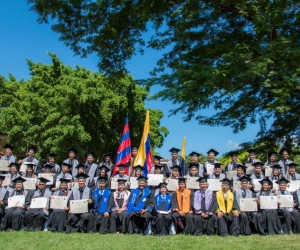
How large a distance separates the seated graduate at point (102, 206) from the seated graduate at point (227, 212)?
9.00 ft

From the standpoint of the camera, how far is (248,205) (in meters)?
9.09

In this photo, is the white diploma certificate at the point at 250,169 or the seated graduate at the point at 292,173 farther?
the white diploma certificate at the point at 250,169

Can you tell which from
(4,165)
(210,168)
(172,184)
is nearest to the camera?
(172,184)

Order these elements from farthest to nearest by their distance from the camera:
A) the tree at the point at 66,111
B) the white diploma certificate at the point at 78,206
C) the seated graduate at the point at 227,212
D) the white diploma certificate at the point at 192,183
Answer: the tree at the point at 66,111 → the white diploma certificate at the point at 192,183 → the white diploma certificate at the point at 78,206 → the seated graduate at the point at 227,212

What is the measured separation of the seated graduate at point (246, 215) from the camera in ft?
29.3

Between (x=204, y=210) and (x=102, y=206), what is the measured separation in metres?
2.59

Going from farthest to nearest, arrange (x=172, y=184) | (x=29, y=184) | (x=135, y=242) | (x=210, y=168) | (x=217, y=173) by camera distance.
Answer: (x=210, y=168) → (x=217, y=173) → (x=29, y=184) → (x=172, y=184) → (x=135, y=242)

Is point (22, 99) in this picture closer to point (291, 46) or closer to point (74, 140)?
point (74, 140)

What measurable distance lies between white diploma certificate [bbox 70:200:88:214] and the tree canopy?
341cm

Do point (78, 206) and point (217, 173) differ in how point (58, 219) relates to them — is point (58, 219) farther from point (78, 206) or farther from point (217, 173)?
point (217, 173)

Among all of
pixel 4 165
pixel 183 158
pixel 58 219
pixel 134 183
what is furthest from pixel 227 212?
pixel 4 165

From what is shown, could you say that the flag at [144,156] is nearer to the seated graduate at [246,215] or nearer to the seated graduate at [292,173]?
the seated graduate at [246,215]

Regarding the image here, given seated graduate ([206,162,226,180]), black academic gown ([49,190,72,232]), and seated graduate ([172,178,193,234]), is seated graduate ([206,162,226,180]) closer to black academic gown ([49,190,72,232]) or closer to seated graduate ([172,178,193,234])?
seated graduate ([172,178,193,234])

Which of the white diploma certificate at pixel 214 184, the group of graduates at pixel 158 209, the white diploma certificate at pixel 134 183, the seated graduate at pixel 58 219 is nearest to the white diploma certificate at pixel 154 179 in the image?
the group of graduates at pixel 158 209
